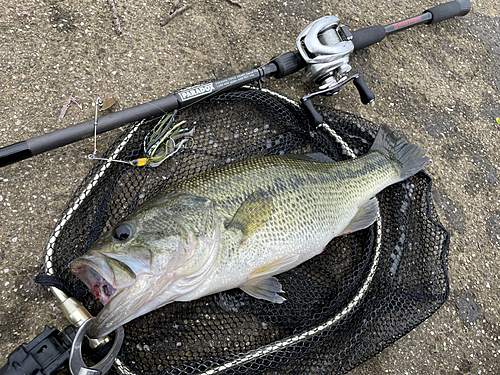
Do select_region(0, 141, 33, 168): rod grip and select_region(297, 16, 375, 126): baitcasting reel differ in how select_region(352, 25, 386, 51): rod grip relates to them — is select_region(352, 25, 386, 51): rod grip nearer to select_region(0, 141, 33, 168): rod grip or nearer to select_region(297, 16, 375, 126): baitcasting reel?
select_region(297, 16, 375, 126): baitcasting reel

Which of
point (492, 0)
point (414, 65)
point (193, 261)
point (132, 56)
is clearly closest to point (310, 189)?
point (193, 261)

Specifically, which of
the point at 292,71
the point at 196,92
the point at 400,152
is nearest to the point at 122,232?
the point at 196,92

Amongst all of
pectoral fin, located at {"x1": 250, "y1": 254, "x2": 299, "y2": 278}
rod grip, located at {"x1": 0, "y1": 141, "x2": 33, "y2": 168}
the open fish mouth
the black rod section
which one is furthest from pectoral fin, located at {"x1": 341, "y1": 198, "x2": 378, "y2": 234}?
rod grip, located at {"x1": 0, "y1": 141, "x2": 33, "y2": 168}

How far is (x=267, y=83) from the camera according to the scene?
3.01 m

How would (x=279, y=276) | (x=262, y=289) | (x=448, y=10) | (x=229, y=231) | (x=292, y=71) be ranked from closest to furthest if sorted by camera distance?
(x=229, y=231) < (x=262, y=289) < (x=279, y=276) < (x=292, y=71) < (x=448, y=10)

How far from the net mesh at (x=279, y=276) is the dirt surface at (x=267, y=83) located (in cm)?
36

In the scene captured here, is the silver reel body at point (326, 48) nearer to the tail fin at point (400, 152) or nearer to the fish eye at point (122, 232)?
the tail fin at point (400, 152)

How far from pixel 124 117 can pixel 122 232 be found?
2.91 feet

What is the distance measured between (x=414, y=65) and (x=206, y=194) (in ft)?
9.52

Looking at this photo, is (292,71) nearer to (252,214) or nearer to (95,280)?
Answer: (252,214)

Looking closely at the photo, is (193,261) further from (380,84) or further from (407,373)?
(380,84)

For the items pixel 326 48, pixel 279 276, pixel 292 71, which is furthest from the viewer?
pixel 292 71

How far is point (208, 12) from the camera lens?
3133 millimetres

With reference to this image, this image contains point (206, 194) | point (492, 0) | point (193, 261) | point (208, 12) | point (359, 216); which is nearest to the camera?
point (193, 261)
